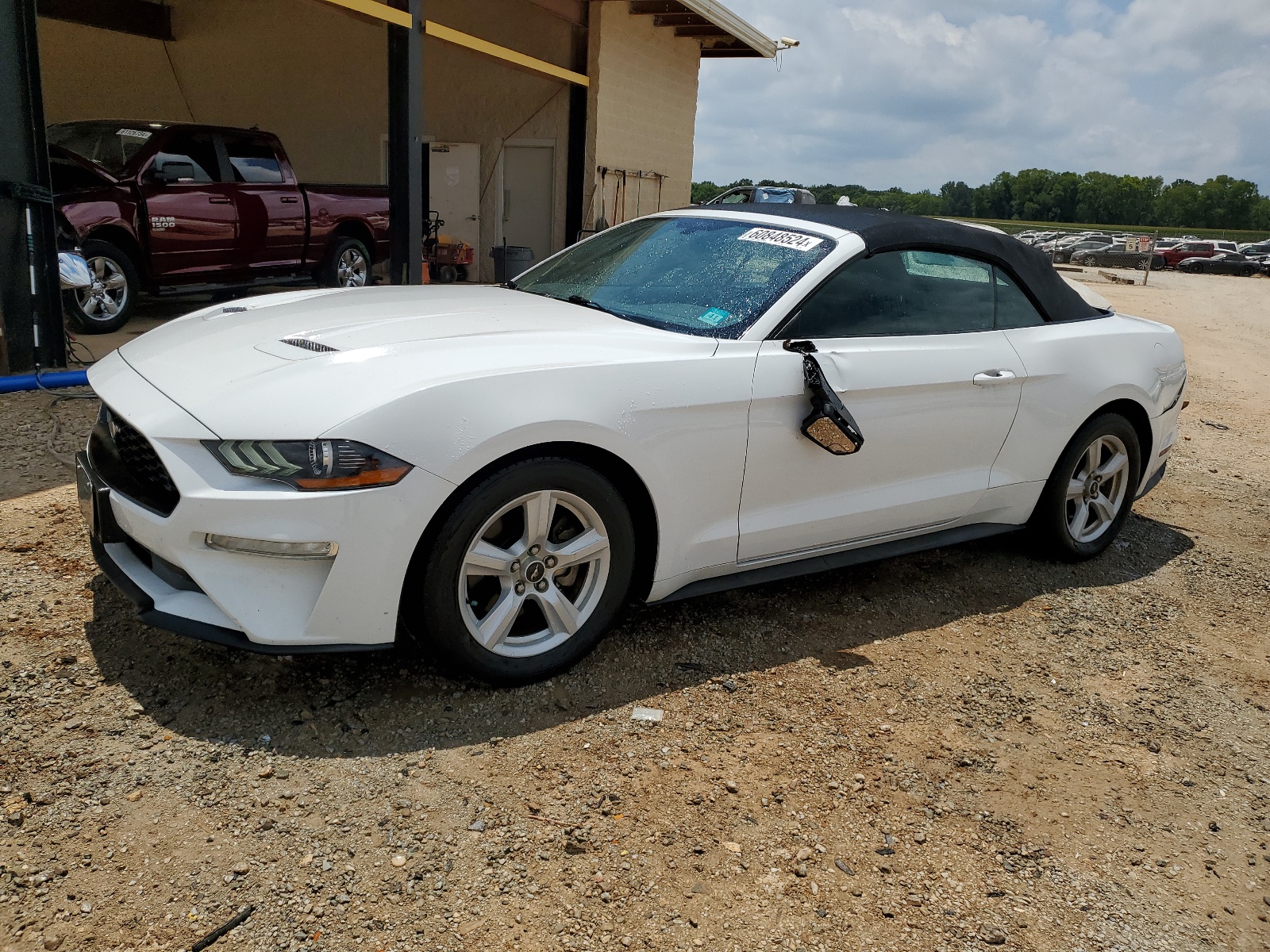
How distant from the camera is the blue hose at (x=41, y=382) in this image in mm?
6336

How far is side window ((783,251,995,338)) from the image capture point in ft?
12.1

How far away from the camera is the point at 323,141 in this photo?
55.1ft

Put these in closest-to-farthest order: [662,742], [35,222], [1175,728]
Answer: [662,742] < [1175,728] < [35,222]

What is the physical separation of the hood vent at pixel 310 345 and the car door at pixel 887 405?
137 centimetres

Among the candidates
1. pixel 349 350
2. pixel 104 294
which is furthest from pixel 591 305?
pixel 104 294

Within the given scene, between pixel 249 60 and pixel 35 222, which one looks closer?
pixel 35 222

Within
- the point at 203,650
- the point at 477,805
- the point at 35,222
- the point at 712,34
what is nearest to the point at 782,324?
the point at 477,805

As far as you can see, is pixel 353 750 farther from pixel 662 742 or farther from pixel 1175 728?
pixel 1175 728

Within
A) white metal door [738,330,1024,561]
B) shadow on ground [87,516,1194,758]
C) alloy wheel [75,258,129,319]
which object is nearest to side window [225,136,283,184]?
alloy wheel [75,258,129,319]

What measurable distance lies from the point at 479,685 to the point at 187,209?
834 centimetres

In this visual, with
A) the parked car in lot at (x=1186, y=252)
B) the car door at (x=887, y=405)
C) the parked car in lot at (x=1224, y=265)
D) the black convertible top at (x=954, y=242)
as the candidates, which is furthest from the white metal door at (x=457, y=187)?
the parked car in lot at (x=1186, y=252)

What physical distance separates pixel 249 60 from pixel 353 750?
1669cm

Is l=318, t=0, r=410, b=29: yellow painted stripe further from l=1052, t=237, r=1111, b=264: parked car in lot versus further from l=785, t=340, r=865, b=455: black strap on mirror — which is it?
l=1052, t=237, r=1111, b=264: parked car in lot

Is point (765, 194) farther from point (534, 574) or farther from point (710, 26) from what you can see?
point (534, 574)
